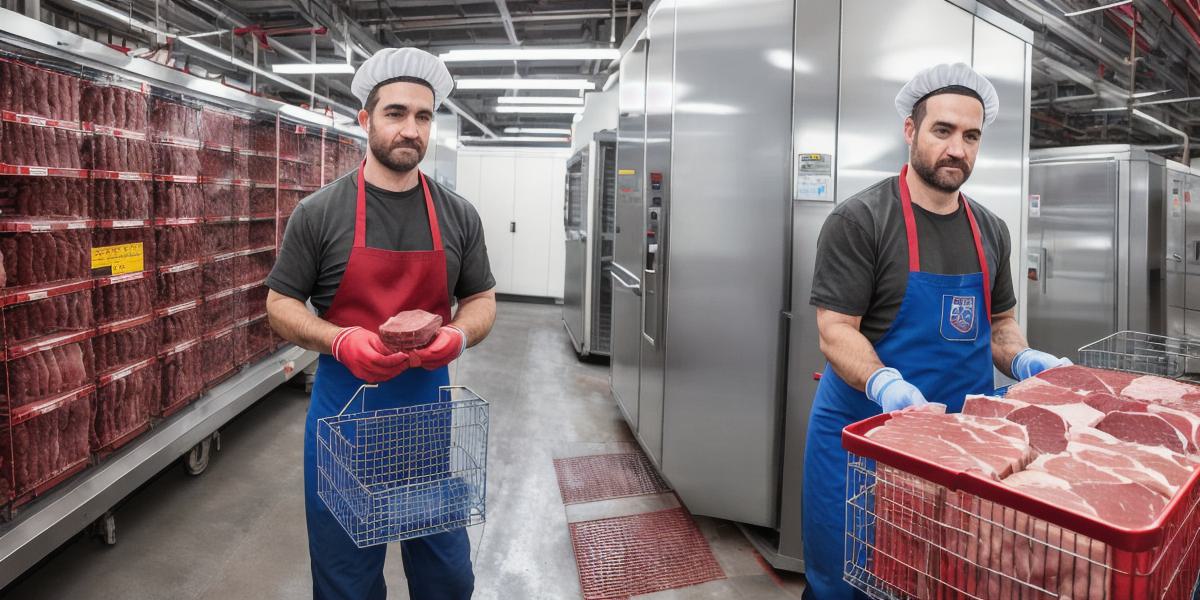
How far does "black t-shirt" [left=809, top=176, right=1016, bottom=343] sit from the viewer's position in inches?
73.4

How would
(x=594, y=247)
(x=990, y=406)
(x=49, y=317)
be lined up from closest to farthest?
1. (x=990, y=406)
2. (x=49, y=317)
3. (x=594, y=247)

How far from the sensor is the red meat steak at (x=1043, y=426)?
47.1 inches

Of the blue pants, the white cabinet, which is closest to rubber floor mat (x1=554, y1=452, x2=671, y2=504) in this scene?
the blue pants

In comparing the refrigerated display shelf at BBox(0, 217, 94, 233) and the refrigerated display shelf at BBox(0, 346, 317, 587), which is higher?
the refrigerated display shelf at BBox(0, 217, 94, 233)

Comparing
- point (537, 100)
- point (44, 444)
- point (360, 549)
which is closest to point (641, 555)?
point (360, 549)

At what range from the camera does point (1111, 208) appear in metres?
5.61

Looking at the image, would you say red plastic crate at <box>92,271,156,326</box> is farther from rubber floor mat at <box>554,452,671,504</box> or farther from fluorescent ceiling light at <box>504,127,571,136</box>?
fluorescent ceiling light at <box>504,127,571,136</box>

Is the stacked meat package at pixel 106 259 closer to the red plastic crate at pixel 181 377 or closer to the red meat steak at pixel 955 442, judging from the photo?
the red plastic crate at pixel 181 377

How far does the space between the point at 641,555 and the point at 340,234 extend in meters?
2.12

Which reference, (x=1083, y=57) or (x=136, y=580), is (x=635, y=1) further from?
(x=136, y=580)

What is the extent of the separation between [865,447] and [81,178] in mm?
3363

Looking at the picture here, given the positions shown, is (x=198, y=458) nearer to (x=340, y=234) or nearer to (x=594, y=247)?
(x=340, y=234)

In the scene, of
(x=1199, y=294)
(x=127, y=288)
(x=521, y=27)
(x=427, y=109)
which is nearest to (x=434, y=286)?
(x=427, y=109)

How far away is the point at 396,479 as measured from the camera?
174cm
